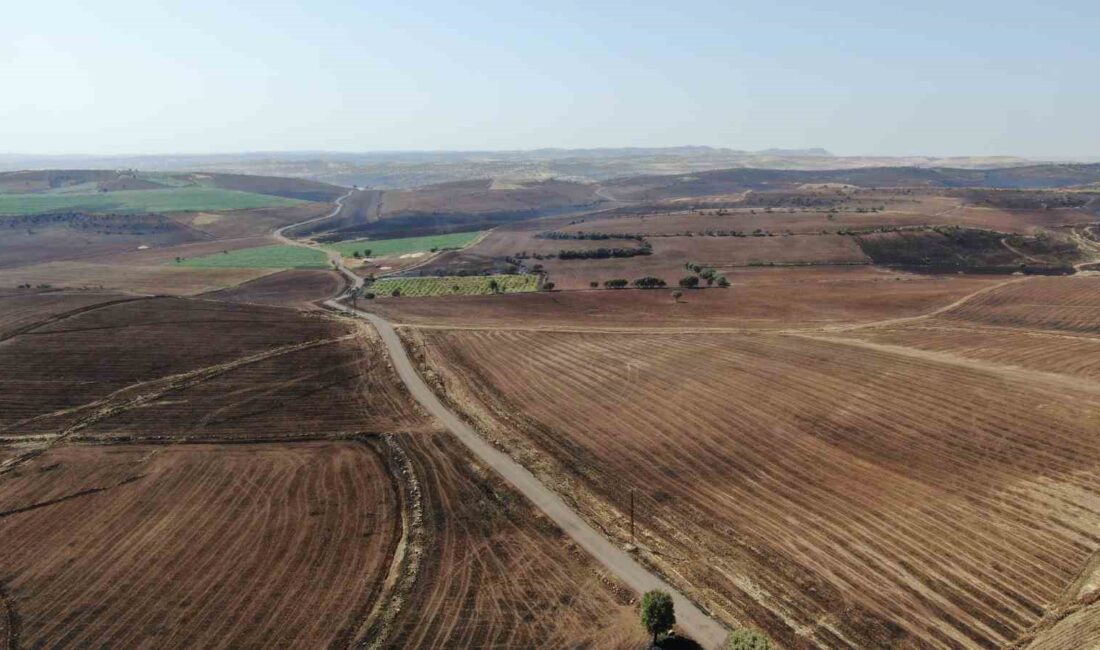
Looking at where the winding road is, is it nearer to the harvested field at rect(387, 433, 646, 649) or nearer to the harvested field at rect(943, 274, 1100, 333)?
the harvested field at rect(387, 433, 646, 649)

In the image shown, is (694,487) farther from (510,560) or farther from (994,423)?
(994,423)

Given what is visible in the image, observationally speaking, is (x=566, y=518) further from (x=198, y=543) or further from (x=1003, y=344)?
(x=1003, y=344)

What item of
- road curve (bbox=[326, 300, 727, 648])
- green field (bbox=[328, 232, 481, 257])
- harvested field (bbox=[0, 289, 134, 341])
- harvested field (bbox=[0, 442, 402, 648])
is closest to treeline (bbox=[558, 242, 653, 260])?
green field (bbox=[328, 232, 481, 257])

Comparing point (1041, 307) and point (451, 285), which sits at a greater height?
point (1041, 307)

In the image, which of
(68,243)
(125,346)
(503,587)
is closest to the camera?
(503,587)

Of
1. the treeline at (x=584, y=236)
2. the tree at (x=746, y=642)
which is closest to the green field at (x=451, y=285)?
the treeline at (x=584, y=236)

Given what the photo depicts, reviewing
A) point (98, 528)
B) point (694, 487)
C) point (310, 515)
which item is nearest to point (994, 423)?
point (694, 487)

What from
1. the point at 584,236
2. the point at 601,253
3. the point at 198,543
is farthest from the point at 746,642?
the point at 584,236
